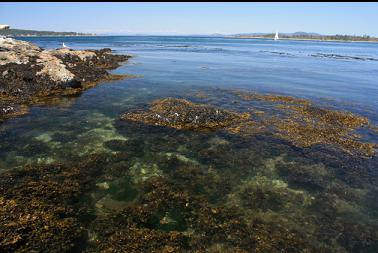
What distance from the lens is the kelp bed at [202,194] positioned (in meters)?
9.17

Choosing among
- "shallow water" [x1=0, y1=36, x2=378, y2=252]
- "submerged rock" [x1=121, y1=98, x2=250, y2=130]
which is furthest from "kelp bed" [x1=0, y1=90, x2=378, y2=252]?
"submerged rock" [x1=121, y1=98, x2=250, y2=130]

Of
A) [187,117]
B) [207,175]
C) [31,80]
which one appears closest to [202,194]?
[207,175]

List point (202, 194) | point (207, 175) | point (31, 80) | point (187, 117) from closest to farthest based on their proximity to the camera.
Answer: point (202, 194) < point (207, 175) < point (187, 117) < point (31, 80)

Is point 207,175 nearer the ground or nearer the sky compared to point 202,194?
nearer the sky

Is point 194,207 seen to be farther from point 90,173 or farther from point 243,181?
point 90,173

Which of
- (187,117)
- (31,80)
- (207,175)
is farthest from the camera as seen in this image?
(31,80)

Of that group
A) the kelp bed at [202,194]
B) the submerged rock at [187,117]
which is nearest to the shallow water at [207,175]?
the kelp bed at [202,194]

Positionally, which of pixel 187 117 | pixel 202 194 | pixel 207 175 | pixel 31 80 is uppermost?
pixel 31 80

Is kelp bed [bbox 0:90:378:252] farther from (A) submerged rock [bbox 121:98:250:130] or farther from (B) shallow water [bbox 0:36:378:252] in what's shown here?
(A) submerged rock [bbox 121:98:250:130]

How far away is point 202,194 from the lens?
460 inches

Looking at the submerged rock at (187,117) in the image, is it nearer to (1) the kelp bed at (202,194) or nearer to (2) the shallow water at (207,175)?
(1) the kelp bed at (202,194)

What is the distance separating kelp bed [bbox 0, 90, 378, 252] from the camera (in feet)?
30.1

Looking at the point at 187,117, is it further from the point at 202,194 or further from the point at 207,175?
the point at 202,194

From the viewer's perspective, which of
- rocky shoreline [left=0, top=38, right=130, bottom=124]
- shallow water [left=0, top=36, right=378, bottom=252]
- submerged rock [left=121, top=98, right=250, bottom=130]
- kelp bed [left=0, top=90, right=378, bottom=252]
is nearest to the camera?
kelp bed [left=0, top=90, right=378, bottom=252]
